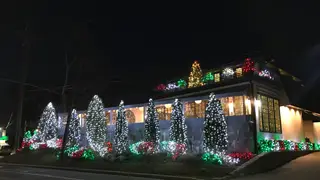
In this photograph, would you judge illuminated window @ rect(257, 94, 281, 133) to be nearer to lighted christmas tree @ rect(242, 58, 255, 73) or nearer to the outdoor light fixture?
the outdoor light fixture

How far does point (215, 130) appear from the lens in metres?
20.5

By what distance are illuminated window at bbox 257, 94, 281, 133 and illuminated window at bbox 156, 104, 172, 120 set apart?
297 inches

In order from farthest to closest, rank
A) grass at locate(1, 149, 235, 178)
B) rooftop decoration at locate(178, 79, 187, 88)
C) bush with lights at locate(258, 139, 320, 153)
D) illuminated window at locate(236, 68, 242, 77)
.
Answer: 1. rooftop decoration at locate(178, 79, 187, 88)
2. illuminated window at locate(236, 68, 242, 77)
3. bush with lights at locate(258, 139, 320, 153)
4. grass at locate(1, 149, 235, 178)

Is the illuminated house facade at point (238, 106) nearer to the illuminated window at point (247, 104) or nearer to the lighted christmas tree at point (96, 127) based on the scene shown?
the illuminated window at point (247, 104)

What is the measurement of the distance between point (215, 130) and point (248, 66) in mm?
7503

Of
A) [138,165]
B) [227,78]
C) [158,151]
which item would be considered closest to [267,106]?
[227,78]

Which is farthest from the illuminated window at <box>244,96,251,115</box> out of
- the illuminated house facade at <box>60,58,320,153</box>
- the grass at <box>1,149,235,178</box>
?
the grass at <box>1,149,235,178</box>

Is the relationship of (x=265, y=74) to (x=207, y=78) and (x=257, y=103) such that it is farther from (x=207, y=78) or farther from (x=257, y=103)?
(x=207, y=78)

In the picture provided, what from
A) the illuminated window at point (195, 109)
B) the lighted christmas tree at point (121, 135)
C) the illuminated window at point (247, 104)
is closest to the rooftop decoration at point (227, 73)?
the illuminated window at point (195, 109)

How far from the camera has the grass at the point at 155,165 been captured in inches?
668

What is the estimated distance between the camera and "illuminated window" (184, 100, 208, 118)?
25778 millimetres

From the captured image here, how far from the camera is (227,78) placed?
88.6 ft

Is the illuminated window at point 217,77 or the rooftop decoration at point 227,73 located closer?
the rooftop decoration at point 227,73

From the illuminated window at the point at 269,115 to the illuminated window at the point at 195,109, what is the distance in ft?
14.1
